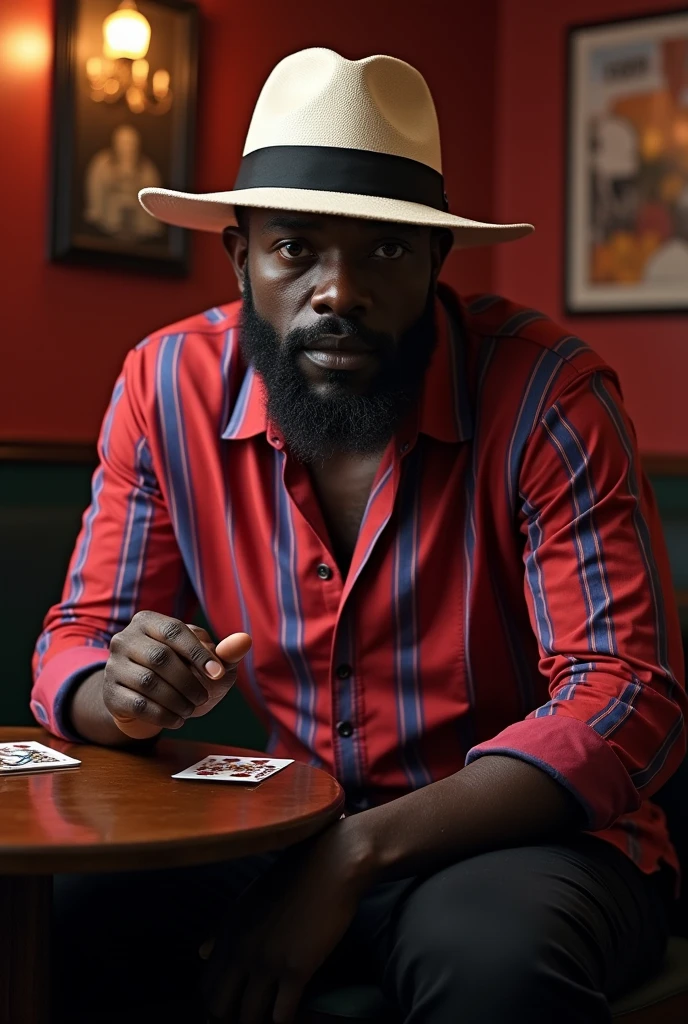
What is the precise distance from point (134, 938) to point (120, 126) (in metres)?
2.61

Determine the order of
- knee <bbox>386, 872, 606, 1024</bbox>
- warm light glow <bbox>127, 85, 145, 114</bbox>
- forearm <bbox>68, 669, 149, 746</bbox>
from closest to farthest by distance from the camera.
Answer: knee <bbox>386, 872, 606, 1024</bbox> < forearm <bbox>68, 669, 149, 746</bbox> < warm light glow <bbox>127, 85, 145, 114</bbox>

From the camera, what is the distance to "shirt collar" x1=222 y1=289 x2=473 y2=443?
2182 mm

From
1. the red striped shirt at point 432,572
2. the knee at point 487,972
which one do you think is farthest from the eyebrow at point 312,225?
the knee at point 487,972

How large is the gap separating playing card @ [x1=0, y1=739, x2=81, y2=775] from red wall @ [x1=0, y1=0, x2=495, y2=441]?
5.96 feet

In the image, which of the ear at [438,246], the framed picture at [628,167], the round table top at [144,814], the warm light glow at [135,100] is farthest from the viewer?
the framed picture at [628,167]

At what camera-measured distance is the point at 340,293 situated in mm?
2029

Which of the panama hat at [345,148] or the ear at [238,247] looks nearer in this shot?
the panama hat at [345,148]

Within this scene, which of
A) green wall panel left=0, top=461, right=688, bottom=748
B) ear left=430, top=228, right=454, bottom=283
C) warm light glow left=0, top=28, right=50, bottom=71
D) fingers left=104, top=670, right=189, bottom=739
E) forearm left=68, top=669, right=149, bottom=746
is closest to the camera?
fingers left=104, top=670, right=189, bottom=739

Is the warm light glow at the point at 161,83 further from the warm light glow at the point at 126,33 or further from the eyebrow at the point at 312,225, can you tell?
the eyebrow at the point at 312,225

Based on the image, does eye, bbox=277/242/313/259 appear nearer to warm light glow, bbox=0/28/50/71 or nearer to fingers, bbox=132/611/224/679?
fingers, bbox=132/611/224/679

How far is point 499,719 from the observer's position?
86.7 inches


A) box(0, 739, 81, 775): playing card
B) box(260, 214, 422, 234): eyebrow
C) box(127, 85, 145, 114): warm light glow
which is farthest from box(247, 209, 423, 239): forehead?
box(127, 85, 145, 114): warm light glow

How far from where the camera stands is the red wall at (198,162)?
365 cm

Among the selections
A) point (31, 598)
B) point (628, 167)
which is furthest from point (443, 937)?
point (628, 167)
